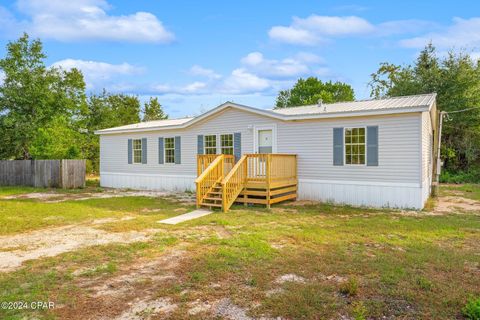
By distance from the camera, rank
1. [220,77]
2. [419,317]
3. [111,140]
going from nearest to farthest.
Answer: [419,317], [111,140], [220,77]

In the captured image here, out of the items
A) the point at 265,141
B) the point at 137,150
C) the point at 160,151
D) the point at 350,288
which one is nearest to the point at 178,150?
the point at 160,151

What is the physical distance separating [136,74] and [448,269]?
24.5m

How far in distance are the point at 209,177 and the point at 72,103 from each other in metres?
16.7

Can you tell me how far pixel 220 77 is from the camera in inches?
1139

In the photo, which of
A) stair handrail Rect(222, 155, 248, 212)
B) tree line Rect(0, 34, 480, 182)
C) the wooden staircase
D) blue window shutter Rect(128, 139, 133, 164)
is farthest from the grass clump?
tree line Rect(0, 34, 480, 182)

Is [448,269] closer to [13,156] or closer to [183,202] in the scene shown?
[183,202]

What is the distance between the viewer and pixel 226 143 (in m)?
12.7

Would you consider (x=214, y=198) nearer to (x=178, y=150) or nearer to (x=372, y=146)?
(x=372, y=146)

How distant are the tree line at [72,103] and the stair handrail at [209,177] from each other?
10.5 meters

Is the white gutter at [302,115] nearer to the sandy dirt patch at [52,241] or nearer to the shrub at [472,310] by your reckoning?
the sandy dirt patch at [52,241]

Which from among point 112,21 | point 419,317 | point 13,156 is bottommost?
point 419,317

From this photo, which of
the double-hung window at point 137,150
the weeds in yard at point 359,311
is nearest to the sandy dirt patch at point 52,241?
the weeds in yard at point 359,311

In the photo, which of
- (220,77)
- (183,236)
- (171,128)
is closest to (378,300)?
(183,236)

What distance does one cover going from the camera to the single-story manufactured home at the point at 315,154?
30.3 feet
